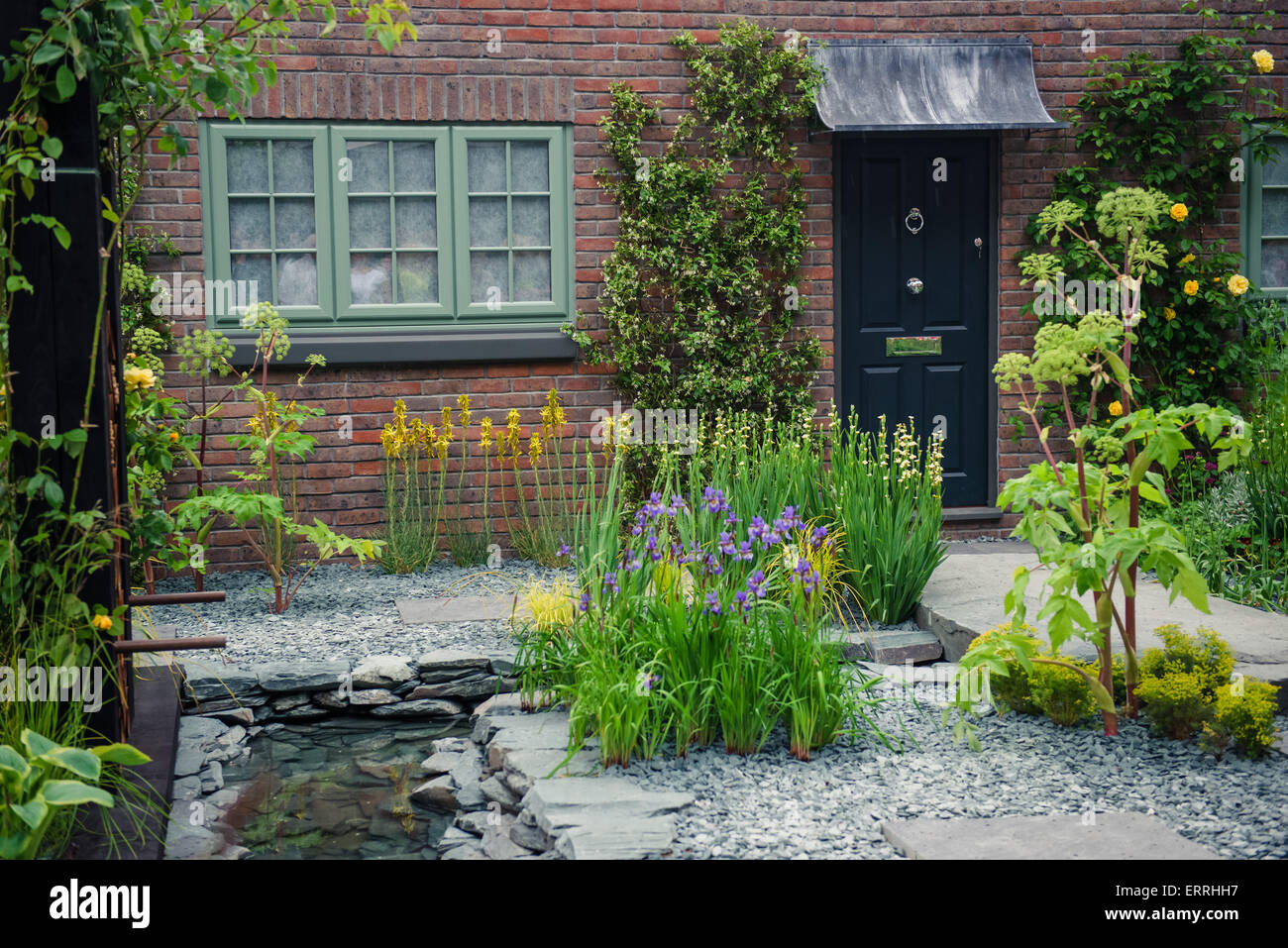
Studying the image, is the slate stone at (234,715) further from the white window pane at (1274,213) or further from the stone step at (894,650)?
the white window pane at (1274,213)

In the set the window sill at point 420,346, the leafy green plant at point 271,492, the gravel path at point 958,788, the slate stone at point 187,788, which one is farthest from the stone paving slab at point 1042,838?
the window sill at point 420,346

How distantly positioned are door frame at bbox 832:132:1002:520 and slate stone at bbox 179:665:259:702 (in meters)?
4.11

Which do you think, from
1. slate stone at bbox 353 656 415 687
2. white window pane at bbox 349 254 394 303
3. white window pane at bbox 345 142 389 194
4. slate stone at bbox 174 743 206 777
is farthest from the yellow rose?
white window pane at bbox 345 142 389 194

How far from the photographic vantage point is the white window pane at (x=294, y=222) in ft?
22.8

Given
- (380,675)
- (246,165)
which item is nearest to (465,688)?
(380,675)

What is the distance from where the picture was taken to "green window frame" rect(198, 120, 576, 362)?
6.87 metres

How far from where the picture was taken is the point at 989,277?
7.67 meters

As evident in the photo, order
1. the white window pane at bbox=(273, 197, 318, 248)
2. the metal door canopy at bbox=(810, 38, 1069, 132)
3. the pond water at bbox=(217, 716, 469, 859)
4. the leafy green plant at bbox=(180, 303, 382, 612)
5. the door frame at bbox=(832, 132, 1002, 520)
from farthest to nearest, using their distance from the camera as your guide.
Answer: the door frame at bbox=(832, 132, 1002, 520)
the metal door canopy at bbox=(810, 38, 1069, 132)
the white window pane at bbox=(273, 197, 318, 248)
the leafy green plant at bbox=(180, 303, 382, 612)
the pond water at bbox=(217, 716, 469, 859)

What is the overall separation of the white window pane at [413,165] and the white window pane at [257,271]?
0.86 meters

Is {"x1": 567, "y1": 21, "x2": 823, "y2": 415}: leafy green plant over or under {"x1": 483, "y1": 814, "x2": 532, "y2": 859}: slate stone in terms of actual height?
over

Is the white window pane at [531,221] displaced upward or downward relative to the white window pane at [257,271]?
upward

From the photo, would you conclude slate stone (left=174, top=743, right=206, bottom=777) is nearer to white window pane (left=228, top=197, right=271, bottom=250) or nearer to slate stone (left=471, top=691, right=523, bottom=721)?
slate stone (left=471, top=691, right=523, bottom=721)

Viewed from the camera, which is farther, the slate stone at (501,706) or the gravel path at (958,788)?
the slate stone at (501,706)

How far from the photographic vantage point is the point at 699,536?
193 inches
